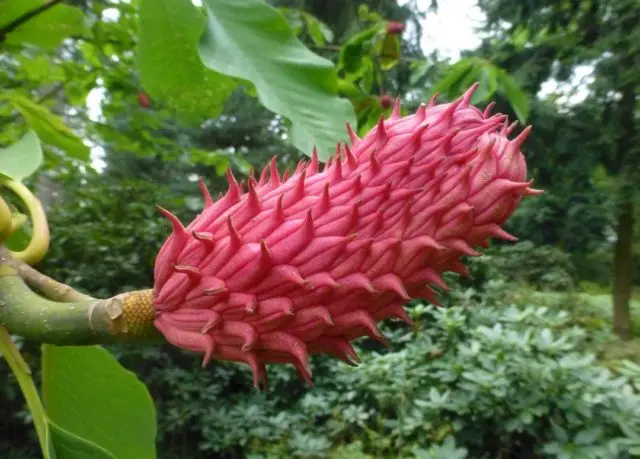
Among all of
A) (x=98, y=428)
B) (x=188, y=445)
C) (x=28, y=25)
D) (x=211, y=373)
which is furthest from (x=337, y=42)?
(x=98, y=428)

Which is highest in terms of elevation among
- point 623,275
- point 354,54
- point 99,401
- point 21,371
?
point 354,54

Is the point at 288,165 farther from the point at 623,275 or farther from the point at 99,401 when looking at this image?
the point at 623,275

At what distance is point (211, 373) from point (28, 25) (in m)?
4.74

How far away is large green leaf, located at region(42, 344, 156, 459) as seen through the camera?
41.3 inches

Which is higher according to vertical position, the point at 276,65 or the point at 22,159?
the point at 276,65

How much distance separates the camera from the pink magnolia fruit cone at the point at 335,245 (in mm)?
686

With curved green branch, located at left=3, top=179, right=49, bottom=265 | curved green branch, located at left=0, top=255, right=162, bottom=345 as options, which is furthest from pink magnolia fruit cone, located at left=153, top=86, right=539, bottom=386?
curved green branch, located at left=3, top=179, right=49, bottom=265

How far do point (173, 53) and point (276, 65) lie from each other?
10.8 inches

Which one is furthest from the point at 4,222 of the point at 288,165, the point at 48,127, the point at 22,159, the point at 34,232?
the point at 48,127

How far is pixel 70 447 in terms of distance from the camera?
Answer: 875mm

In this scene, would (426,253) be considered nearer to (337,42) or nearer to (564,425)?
(564,425)

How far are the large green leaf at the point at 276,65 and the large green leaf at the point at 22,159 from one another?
30 centimetres

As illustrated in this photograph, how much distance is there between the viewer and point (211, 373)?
19.8 feet

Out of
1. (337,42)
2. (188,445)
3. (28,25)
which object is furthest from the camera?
(337,42)
